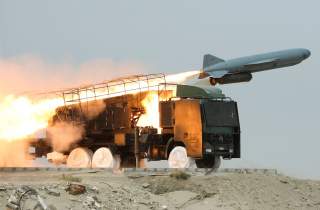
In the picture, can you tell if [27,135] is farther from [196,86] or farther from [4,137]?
[196,86]

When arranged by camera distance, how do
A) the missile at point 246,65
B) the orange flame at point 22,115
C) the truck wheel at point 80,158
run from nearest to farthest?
the orange flame at point 22,115, the truck wheel at point 80,158, the missile at point 246,65

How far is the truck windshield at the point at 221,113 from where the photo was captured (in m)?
30.9

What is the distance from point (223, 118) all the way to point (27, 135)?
10799mm

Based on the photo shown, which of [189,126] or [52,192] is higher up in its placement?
[189,126]

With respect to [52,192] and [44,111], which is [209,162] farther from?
[52,192]

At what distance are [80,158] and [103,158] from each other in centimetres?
155

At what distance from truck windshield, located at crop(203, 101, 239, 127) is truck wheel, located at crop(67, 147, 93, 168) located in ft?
23.3

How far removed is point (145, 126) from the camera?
109 ft

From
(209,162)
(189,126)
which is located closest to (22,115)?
(189,126)

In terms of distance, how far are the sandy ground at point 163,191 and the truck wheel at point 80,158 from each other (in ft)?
24.4

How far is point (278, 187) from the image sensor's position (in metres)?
28.2

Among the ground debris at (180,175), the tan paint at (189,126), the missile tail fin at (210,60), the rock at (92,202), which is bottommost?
the rock at (92,202)

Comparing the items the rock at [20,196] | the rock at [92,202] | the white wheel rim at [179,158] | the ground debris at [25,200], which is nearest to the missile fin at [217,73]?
the white wheel rim at [179,158]

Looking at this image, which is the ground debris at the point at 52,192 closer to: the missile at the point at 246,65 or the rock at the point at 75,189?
the rock at the point at 75,189
